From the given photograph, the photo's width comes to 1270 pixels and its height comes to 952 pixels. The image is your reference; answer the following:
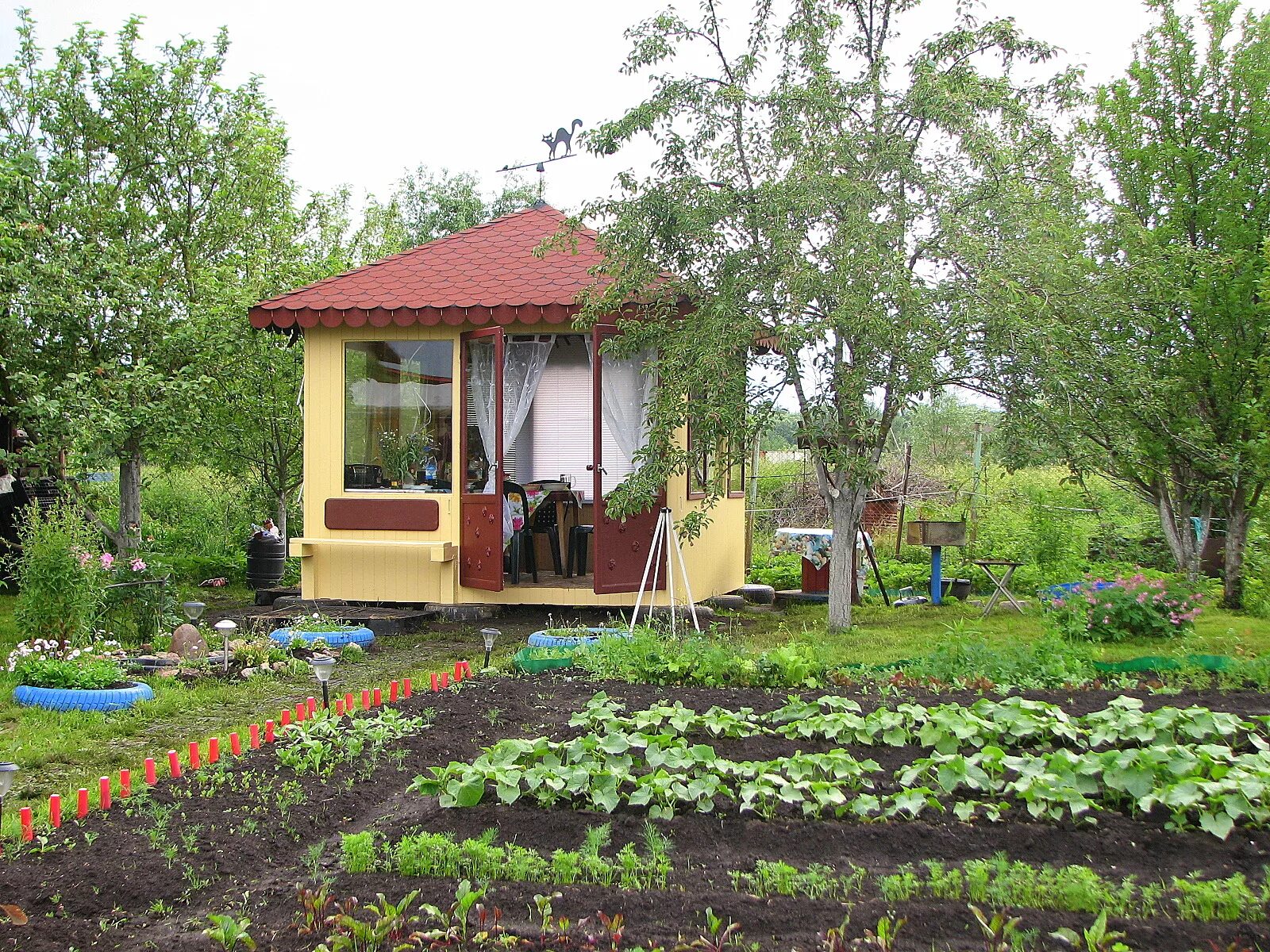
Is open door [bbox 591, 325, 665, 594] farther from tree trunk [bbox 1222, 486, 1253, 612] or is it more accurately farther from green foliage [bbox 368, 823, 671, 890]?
green foliage [bbox 368, 823, 671, 890]

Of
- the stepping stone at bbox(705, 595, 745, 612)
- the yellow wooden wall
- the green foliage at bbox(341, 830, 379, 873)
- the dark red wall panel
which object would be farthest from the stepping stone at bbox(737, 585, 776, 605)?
the green foliage at bbox(341, 830, 379, 873)

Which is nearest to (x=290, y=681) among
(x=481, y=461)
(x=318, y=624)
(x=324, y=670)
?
(x=318, y=624)

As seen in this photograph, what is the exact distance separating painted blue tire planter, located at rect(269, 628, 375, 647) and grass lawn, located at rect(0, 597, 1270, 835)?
0.49ft

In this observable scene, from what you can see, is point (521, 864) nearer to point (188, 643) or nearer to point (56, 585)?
point (188, 643)

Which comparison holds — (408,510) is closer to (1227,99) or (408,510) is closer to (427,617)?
(427,617)

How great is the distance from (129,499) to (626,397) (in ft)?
18.5

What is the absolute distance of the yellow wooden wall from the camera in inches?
380

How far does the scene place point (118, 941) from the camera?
3.02 meters

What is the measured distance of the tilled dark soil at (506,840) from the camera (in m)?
2.94

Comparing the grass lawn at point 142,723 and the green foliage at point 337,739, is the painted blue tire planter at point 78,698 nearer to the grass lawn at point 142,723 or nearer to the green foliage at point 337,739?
the grass lawn at point 142,723

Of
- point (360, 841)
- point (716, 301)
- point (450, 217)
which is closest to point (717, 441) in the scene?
point (716, 301)

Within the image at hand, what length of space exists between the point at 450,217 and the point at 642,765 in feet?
70.1

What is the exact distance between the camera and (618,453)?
382 inches

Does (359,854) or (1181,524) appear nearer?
(359,854)
